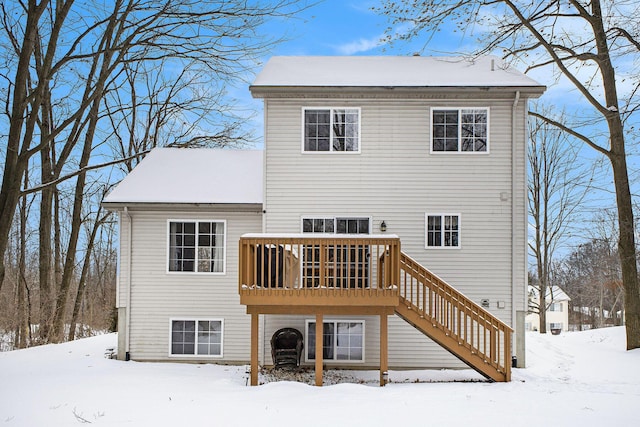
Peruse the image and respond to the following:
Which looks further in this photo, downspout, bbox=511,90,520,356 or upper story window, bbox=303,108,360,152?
upper story window, bbox=303,108,360,152

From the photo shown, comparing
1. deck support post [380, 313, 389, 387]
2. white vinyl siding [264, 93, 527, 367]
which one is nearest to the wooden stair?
deck support post [380, 313, 389, 387]

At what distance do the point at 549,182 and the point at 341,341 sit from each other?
14810mm

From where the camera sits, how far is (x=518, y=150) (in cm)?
1369

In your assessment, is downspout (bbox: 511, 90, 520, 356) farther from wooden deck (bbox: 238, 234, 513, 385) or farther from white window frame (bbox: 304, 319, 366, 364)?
white window frame (bbox: 304, 319, 366, 364)

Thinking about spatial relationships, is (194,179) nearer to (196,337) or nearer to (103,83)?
(103,83)

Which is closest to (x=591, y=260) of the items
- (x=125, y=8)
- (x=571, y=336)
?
(x=571, y=336)

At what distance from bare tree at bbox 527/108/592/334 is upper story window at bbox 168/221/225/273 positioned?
15103 millimetres

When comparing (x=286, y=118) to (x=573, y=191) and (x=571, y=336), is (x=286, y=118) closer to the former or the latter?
(x=571, y=336)

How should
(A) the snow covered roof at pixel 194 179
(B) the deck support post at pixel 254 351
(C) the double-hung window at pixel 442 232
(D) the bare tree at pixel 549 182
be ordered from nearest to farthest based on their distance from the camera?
(B) the deck support post at pixel 254 351, (C) the double-hung window at pixel 442 232, (A) the snow covered roof at pixel 194 179, (D) the bare tree at pixel 549 182

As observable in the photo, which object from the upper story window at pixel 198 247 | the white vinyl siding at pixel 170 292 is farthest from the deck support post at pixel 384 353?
the upper story window at pixel 198 247

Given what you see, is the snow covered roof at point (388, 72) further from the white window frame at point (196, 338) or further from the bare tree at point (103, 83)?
the white window frame at point (196, 338)

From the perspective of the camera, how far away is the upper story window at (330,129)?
13695 millimetres

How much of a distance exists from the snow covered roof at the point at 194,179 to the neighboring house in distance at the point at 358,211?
0.07 metres

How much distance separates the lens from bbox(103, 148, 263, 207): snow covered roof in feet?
45.9
